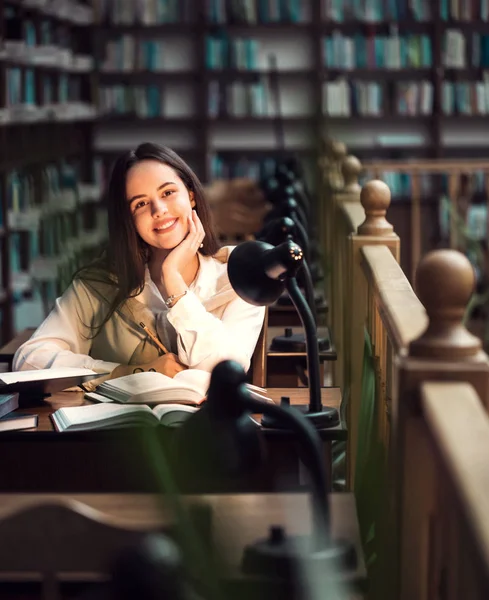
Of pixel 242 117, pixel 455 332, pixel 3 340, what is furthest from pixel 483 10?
pixel 455 332

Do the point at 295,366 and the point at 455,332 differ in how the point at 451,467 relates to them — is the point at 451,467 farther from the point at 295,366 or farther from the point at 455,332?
the point at 295,366

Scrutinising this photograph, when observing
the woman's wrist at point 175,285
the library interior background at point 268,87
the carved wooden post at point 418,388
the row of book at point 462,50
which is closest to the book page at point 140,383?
the woman's wrist at point 175,285

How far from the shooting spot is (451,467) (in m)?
0.79

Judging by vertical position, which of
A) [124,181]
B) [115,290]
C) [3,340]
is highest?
[124,181]

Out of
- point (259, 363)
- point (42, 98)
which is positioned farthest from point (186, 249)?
point (42, 98)

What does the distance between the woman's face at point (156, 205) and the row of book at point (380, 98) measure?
5051mm

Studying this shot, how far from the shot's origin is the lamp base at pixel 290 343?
2479mm

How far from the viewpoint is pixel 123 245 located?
2.29 m

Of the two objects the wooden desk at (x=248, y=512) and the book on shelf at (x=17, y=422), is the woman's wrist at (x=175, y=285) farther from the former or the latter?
the wooden desk at (x=248, y=512)

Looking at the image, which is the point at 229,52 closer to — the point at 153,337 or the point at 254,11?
the point at 254,11

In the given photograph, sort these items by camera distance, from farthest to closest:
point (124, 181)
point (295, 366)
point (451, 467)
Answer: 1. point (295, 366)
2. point (124, 181)
3. point (451, 467)

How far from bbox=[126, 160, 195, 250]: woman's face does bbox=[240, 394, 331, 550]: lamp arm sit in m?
1.18

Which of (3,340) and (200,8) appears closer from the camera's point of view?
(3,340)

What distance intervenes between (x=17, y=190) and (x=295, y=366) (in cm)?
339
